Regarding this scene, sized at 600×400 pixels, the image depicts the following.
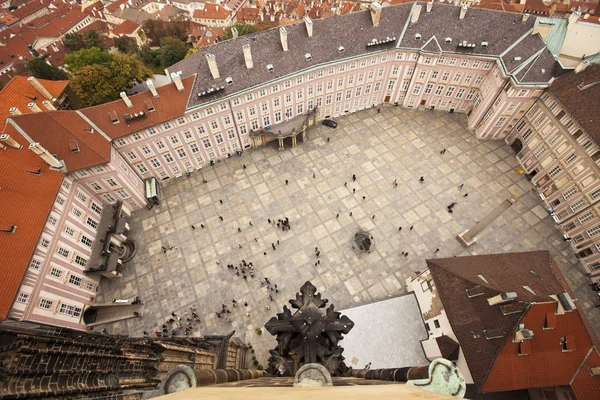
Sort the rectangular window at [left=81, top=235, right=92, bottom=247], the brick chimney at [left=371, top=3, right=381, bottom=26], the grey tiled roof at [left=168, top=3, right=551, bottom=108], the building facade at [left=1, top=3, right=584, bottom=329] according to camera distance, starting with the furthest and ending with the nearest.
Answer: the brick chimney at [left=371, top=3, right=381, bottom=26], the grey tiled roof at [left=168, top=3, right=551, bottom=108], the rectangular window at [left=81, top=235, right=92, bottom=247], the building facade at [left=1, top=3, right=584, bottom=329]

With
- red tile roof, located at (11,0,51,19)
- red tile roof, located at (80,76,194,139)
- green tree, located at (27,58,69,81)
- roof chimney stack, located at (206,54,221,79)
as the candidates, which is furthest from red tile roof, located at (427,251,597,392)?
red tile roof, located at (11,0,51,19)

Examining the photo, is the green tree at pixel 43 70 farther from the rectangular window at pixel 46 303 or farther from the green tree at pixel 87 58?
the rectangular window at pixel 46 303

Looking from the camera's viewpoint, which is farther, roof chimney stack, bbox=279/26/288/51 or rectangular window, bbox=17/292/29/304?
roof chimney stack, bbox=279/26/288/51

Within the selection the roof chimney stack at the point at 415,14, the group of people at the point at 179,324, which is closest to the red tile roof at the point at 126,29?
the roof chimney stack at the point at 415,14

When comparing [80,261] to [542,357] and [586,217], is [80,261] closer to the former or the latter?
[542,357]

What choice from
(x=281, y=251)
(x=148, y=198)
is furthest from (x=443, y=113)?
(x=148, y=198)

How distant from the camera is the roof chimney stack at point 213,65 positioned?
145 feet

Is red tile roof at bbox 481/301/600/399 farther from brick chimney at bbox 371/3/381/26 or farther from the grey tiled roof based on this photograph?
brick chimney at bbox 371/3/381/26


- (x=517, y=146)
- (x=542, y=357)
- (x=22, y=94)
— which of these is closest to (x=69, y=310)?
(x=22, y=94)

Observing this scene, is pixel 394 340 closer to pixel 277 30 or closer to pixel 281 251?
pixel 281 251

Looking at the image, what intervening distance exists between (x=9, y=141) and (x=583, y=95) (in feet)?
246

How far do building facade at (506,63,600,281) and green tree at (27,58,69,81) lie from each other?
9025 cm

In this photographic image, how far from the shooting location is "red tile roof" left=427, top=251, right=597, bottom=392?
84.6ft

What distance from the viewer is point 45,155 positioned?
3588 cm
